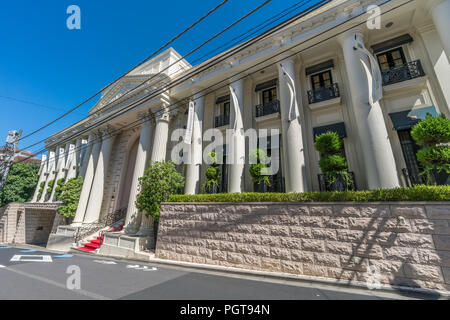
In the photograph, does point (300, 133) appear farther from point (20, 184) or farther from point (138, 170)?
point (20, 184)

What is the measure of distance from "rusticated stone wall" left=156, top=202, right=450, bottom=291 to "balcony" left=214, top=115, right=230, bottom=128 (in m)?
6.12

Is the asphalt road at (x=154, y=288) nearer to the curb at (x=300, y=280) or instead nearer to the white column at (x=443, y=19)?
the curb at (x=300, y=280)

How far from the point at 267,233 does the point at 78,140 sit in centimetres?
2364

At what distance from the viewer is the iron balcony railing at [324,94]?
29.1ft

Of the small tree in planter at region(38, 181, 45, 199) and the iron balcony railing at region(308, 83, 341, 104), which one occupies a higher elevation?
the iron balcony railing at region(308, 83, 341, 104)

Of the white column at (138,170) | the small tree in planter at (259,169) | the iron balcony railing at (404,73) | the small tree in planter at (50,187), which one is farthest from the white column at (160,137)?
the small tree in planter at (50,187)

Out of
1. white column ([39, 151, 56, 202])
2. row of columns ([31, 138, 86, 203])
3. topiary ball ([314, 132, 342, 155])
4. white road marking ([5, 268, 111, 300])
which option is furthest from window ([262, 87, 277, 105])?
white column ([39, 151, 56, 202])

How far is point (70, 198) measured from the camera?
14.8 metres

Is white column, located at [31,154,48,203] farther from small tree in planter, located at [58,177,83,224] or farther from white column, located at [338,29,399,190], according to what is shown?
white column, located at [338,29,399,190]

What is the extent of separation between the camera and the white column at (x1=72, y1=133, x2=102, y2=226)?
1414cm

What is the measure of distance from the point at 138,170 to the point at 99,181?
5.35 metres

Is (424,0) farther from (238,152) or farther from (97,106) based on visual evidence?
(97,106)

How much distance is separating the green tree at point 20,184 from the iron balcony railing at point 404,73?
3696 cm
